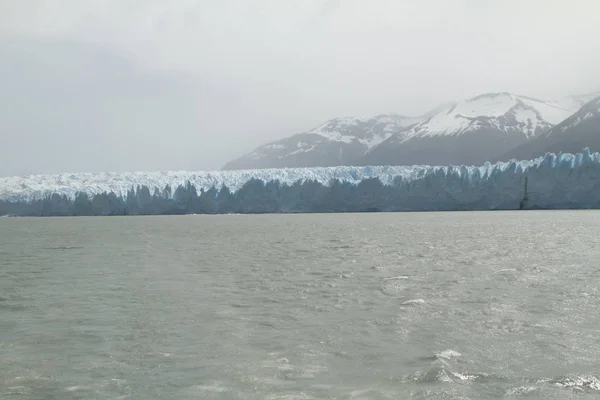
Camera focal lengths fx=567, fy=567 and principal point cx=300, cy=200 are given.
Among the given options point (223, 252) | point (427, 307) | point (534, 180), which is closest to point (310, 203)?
point (534, 180)

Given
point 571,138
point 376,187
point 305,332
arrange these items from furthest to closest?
1. point 571,138
2. point 376,187
3. point 305,332

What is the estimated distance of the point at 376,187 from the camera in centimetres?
6191

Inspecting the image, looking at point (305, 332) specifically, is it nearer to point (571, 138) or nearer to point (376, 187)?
point (376, 187)

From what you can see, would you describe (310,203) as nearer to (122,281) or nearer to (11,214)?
(11,214)

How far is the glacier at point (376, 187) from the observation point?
57.8 meters

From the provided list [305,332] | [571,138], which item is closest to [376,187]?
[305,332]

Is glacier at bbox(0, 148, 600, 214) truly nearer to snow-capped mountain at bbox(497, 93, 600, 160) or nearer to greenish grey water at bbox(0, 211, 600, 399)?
greenish grey water at bbox(0, 211, 600, 399)

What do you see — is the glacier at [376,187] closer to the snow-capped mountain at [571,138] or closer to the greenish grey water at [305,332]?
the greenish grey water at [305,332]

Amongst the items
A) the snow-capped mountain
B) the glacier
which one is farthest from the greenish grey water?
the snow-capped mountain

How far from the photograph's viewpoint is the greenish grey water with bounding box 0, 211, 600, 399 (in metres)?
6.15

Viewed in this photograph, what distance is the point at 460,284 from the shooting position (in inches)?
513

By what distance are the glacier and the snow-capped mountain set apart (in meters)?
84.3

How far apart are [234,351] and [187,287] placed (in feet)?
20.1

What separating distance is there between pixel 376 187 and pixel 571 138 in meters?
Answer: 103
